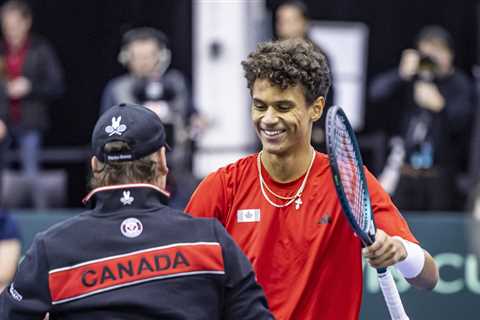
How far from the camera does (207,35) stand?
1100 cm

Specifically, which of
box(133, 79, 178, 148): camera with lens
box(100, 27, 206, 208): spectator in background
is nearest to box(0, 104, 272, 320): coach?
box(100, 27, 206, 208): spectator in background

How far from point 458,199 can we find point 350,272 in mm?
6391

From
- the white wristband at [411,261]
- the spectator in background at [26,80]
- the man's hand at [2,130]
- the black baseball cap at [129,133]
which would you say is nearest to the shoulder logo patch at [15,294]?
the black baseball cap at [129,133]

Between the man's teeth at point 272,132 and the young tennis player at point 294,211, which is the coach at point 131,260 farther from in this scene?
the man's teeth at point 272,132

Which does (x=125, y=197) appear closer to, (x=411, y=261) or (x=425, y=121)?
(x=411, y=261)

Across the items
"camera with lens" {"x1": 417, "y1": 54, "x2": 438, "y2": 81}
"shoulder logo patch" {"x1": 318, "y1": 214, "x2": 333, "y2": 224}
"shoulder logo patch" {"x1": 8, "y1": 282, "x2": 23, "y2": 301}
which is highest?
"shoulder logo patch" {"x1": 8, "y1": 282, "x2": 23, "y2": 301}

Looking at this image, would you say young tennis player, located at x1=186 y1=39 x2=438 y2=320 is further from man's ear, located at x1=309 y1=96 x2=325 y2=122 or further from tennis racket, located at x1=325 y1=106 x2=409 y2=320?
tennis racket, located at x1=325 y1=106 x2=409 y2=320

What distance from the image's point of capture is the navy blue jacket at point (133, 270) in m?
3.97

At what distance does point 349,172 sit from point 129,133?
89cm

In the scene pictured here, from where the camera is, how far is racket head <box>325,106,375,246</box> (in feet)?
14.0

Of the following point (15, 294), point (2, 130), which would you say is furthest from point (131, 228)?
point (2, 130)

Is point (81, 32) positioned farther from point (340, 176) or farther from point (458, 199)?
point (340, 176)

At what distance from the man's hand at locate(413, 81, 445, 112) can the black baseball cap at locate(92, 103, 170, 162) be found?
566 centimetres

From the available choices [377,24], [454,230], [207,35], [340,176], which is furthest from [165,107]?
[340,176]
